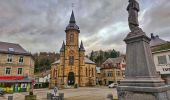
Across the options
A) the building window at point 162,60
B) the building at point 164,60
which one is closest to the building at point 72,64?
the building at point 164,60

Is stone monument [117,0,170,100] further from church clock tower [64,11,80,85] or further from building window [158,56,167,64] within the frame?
church clock tower [64,11,80,85]

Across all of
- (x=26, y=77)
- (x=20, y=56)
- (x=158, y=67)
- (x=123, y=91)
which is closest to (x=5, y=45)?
(x=20, y=56)

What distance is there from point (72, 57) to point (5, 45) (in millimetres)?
18692

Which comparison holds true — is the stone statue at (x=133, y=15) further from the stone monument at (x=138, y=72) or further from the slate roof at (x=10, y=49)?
the slate roof at (x=10, y=49)

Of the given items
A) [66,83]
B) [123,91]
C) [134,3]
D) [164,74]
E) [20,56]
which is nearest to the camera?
[123,91]

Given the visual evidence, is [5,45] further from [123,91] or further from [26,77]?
[123,91]

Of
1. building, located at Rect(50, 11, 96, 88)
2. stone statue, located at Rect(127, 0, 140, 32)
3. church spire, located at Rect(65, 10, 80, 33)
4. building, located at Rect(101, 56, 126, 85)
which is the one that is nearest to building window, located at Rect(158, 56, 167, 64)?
stone statue, located at Rect(127, 0, 140, 32)

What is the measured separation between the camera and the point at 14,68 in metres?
32.1

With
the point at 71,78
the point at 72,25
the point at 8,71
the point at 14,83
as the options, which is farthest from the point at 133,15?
the point at 72,25

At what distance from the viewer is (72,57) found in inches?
1780

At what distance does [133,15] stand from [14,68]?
31.0 metres

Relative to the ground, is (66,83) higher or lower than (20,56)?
lower

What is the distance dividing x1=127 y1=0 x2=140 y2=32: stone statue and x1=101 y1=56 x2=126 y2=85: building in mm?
43287

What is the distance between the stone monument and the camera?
5814 millimetres
